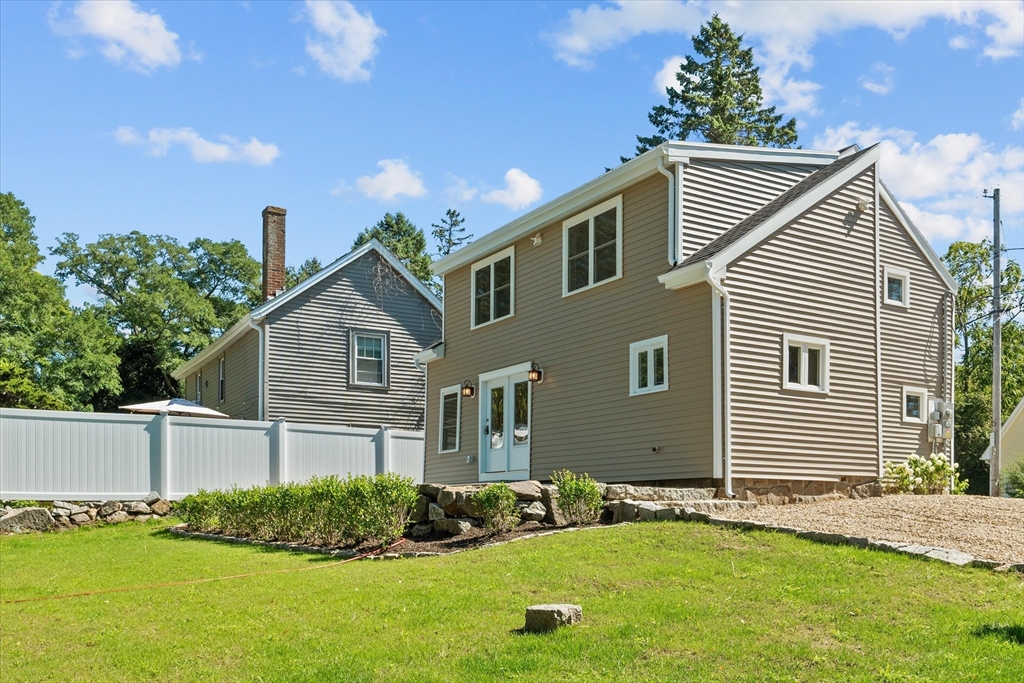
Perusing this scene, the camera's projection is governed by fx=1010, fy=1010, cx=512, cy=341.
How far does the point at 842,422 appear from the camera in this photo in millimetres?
15234

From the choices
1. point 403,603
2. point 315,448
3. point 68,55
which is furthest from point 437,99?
point 403,603

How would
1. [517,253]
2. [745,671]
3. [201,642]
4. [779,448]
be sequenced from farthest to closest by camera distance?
[517,253] → [779,448] → [201,642] → [745,671]

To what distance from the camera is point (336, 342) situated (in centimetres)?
2644

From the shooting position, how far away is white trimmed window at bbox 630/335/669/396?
14.9 meters

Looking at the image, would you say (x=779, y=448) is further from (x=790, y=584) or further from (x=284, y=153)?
(x=284, y=153)

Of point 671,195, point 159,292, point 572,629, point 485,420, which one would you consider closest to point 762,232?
point 671,195

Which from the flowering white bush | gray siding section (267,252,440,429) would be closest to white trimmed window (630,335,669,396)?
the flowering white bush

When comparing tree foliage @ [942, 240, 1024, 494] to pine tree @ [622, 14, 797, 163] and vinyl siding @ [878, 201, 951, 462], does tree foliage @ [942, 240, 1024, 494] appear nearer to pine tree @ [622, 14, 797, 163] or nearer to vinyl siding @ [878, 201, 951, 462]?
pine tree @ [622, 14, 797, 163]

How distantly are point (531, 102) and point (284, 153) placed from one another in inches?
194

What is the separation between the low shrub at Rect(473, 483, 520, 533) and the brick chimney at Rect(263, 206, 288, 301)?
51.7 feet

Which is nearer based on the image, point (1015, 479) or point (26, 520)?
point (26, 520)

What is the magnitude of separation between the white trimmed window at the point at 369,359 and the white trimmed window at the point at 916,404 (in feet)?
47.0

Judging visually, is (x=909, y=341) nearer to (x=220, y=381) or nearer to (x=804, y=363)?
(x=804, y=363)

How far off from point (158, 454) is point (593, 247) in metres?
8.94
